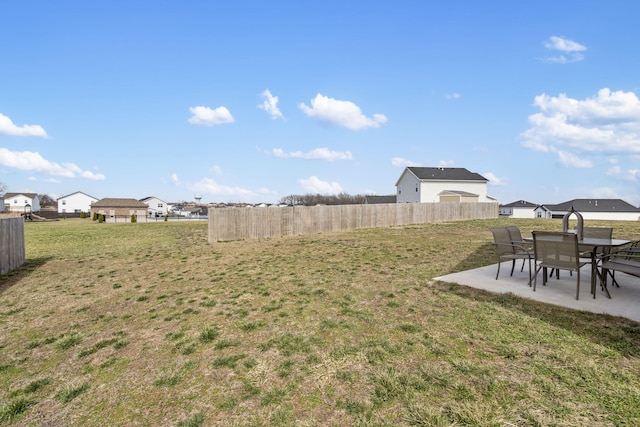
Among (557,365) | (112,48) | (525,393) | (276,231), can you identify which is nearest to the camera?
(525,393)

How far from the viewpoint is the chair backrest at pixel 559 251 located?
14.4 ft

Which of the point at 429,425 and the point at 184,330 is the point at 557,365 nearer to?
the point at 429,425

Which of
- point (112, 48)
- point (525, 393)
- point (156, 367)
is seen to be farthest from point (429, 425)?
point (112, 48)

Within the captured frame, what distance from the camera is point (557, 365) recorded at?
282 centimetres

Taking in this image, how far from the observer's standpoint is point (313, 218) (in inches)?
701

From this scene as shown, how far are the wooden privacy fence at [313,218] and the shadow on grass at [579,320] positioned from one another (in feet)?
38.2

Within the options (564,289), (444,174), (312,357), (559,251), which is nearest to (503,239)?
(564,289)

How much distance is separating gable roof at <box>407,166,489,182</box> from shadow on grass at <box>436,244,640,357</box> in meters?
30.2

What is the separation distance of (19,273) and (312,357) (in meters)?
9.54

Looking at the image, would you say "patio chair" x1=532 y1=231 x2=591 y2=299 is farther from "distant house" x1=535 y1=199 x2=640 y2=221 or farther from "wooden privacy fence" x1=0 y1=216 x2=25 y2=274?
"distant house" x1=535 y1=199 x2=640 y2=221

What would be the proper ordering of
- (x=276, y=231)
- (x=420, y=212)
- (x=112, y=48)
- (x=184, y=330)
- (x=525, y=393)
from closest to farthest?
(x=525, y=393)
(x=184, y=330)
(x=112, y=48)
(x=276, y=231)
(x=420, y=212)

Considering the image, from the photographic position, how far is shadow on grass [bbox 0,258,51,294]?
23.6ft

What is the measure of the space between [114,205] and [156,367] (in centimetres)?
6743

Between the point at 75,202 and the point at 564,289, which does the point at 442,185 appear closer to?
the point at 564,289
